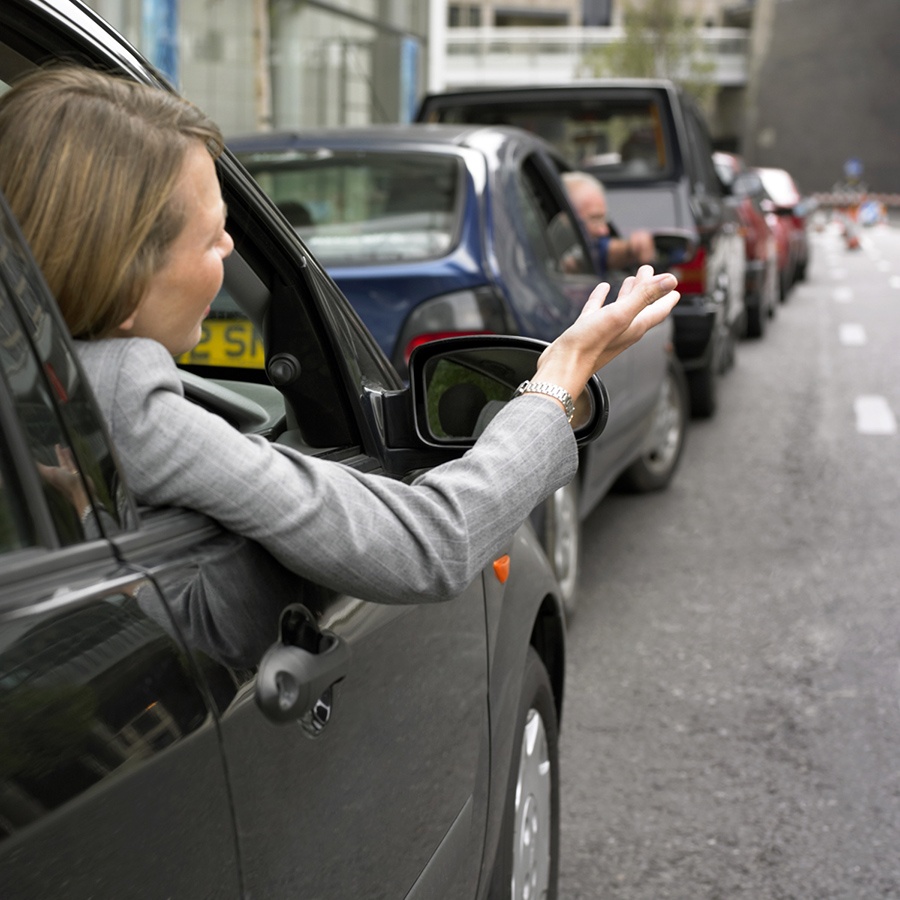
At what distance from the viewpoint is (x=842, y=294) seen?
20.4 m

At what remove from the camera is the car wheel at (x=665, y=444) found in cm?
692

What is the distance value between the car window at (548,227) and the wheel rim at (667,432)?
1292 mm

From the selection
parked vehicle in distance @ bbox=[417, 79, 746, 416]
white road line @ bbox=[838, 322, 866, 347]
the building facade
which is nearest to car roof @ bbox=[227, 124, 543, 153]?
parked vehicle in distance @ bbox=[417, 79, 746, 416]

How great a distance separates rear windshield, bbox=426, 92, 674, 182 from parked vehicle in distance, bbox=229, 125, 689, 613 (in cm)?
310

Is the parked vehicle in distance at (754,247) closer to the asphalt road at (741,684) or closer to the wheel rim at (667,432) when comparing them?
the asphalt road at (741,684)

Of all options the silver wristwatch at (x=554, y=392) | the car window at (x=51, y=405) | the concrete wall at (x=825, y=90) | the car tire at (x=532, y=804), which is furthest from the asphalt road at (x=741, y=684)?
the concrete wall at (x=825, y=90)

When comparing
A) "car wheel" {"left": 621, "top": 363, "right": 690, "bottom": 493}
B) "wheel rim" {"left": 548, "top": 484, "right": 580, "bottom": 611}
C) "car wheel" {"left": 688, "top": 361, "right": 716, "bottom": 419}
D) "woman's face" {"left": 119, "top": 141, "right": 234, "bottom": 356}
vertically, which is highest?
"woman's face" {"left": 119, "top": 141, "right": 234, "bottom": 356}

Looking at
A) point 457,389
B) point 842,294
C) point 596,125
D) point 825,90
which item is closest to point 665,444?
point 596,125

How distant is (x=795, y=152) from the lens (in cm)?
6931

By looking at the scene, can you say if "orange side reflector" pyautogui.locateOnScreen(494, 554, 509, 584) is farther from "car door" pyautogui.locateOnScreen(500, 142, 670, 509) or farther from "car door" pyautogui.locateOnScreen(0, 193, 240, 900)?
"car door" pyautogui.locateOnScreen(500, 142, 670, 509)

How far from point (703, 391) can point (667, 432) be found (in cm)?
225

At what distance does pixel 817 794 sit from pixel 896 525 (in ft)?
10.5

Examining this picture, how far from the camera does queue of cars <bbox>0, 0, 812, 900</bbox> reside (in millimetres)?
1142

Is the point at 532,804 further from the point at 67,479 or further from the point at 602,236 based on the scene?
the point at 602,236
